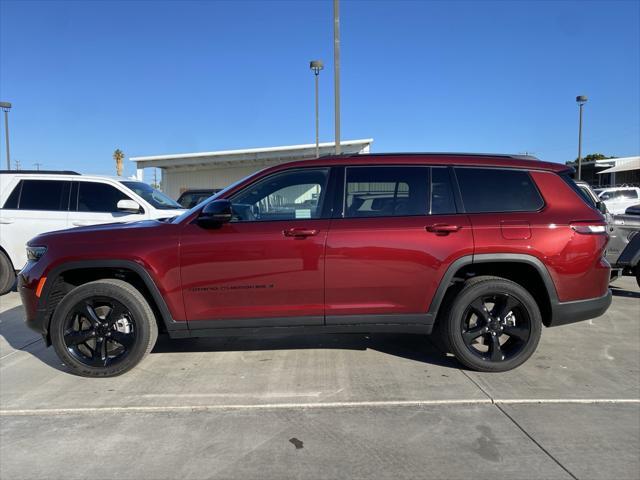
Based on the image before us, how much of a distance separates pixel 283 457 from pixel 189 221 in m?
2.09

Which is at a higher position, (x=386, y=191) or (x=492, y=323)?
(x=386, y=191)

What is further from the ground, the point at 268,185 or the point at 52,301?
the point at 268,185

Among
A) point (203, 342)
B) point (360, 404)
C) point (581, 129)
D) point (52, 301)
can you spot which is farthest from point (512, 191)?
point (581, 129)

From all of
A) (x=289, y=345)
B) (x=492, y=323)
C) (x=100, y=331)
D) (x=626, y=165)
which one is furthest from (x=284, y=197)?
(x=626, y=165)

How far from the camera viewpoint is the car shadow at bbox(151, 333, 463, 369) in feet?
15.9

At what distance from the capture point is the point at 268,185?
4211 millimetres

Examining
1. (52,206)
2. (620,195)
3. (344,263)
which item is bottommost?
(344,263)

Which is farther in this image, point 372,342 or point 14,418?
point 372,342

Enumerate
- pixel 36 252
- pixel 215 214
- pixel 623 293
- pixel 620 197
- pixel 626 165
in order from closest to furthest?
pixel 215 214
pixel 36 252
pixel 623 293
pixel 620 197
pixel 626 165

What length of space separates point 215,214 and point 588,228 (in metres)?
3.19

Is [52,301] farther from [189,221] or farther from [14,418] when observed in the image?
[189,221]

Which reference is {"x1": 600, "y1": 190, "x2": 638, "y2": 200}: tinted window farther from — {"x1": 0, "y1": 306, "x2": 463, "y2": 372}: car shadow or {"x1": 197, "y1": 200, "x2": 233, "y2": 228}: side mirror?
{"x1": 197, "y1": 200, "x2": 233, "y2": 228}: side mirror

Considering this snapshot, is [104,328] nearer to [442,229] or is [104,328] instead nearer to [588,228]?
[442,229]

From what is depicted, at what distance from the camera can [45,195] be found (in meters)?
7.70
